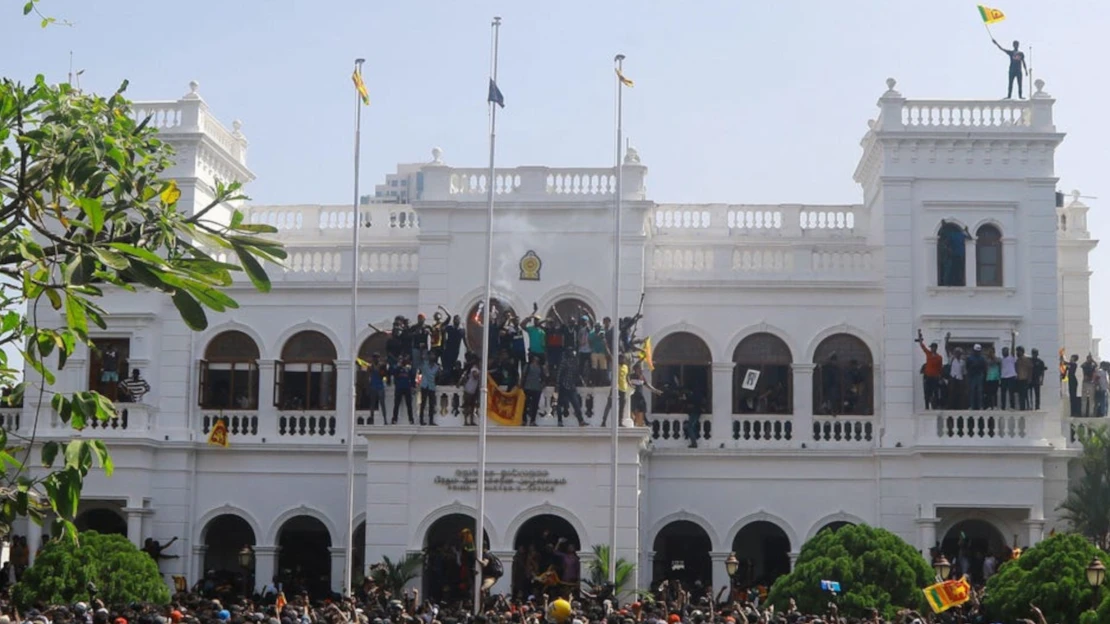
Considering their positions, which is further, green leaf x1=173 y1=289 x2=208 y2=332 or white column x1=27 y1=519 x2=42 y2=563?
white column x1=27 y1=519 x2=42 y2=563

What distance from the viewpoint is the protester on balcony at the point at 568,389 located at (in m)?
30.1

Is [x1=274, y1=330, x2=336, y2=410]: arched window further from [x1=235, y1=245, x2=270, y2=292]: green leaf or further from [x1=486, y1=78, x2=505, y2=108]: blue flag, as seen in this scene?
[x1=235, y1=245, x2=270, y2=292]: green leaf

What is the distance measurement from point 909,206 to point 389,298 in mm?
10595

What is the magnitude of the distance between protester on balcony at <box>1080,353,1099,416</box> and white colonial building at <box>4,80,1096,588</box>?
94 centimetres

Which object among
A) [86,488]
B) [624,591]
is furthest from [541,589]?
[86,488]

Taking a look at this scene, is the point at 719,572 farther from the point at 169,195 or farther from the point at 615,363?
the point at 169,195

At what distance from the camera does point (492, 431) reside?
30.2 meters

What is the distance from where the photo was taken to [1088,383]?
1312 inches

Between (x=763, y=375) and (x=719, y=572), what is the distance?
161 inches

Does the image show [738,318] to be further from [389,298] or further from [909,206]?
[389,298]

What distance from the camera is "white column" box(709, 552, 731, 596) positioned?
3222 cm

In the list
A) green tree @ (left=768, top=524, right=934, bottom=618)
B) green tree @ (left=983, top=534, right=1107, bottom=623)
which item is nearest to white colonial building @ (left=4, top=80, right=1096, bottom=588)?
green tree @ (left=768, top=524, right=934, bottom=618)

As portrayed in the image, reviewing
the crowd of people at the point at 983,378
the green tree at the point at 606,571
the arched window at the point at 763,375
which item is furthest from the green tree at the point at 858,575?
the arched window at the point at 763,375

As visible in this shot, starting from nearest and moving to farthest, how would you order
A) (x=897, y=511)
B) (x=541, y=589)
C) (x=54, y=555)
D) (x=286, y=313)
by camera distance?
(x=54, y=555) → (x=541, y=589) → (x=897, y=511) → (x=286, y=313)
